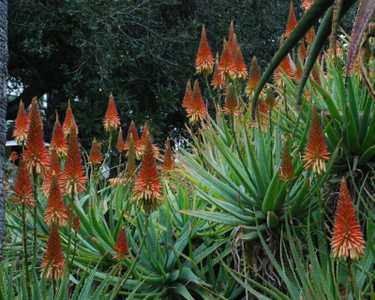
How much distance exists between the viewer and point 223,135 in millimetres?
3891

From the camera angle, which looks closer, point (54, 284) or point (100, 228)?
point (54, 284)

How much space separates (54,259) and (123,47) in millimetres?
10075

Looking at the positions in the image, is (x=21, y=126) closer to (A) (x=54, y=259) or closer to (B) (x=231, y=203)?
(B) (x=231, y=203)

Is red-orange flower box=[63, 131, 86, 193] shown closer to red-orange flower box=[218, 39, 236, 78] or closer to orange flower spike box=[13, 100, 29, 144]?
orange flower spike box=[13, 100, 29, 144]

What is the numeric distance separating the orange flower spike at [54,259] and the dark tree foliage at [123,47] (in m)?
9.12

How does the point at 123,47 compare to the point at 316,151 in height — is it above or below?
above

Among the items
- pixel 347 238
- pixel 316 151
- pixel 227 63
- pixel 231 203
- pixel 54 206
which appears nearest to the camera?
pixel 347 238

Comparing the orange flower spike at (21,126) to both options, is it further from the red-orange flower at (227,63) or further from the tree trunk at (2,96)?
the red-orange flower at (227,63)

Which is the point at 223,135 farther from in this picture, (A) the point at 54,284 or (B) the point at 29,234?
(A) the point at 54,284

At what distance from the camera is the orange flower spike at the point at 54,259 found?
93.8 inches

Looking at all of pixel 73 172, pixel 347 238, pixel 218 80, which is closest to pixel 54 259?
pixel 73 172

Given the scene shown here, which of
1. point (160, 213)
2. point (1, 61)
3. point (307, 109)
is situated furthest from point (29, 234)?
point (307, 109)

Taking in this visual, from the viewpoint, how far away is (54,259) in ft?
7.87

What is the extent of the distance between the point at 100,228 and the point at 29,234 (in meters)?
0.58
